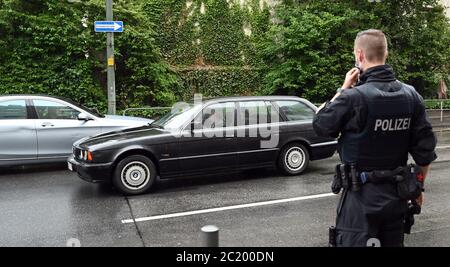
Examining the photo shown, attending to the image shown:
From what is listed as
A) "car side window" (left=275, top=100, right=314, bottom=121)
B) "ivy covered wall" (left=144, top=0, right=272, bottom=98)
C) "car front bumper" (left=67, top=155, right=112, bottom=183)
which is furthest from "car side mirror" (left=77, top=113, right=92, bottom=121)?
"ivy covered wall" (left=144, top=0, right=272, bottom=98)

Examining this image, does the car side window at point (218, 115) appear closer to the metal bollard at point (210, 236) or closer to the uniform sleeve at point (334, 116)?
the metal bollard at point (210, 236)

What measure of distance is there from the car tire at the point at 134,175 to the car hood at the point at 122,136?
0.31 metres

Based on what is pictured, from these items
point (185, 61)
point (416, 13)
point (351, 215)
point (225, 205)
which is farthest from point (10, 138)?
point (416, 13)

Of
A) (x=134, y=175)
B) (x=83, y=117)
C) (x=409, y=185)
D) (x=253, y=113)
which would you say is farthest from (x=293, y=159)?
(x=409, y=185)

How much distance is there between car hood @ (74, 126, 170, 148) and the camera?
7.11 m

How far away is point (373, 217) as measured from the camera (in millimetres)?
2945

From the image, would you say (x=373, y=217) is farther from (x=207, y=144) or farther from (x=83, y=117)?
(x=83, y=117)

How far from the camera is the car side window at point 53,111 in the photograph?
9.05m

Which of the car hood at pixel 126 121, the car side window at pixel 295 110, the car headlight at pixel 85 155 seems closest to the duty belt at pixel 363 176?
the car headlight at pixel 85 155

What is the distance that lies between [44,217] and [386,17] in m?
15.7

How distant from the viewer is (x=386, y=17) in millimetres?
17906

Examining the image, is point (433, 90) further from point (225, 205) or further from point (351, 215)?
point (351, 215)

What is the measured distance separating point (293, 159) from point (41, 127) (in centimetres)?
484

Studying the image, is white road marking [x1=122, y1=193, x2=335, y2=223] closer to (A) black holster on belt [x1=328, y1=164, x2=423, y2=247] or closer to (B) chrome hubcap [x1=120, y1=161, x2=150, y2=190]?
(B) chrome hubcap [x1=120, y1=161, x2=150, y2=190]
